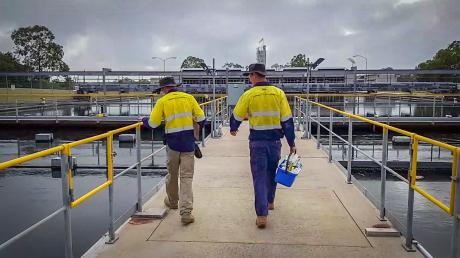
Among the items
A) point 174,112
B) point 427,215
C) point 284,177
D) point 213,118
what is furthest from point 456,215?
point 213,118

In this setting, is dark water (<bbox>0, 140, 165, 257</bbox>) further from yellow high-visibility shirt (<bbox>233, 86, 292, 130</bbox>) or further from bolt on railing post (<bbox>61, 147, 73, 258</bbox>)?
yellow high-visibility shirt (<bbox>233, 86, 292, 130</bbox>)

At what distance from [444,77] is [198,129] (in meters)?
68.7

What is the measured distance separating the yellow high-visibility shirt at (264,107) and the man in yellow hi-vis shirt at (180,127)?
0.63 meters

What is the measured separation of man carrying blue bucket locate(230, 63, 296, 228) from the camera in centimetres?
460

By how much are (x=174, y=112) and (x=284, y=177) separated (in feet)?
4.94

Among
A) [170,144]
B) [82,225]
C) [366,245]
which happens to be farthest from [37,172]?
[366,245]

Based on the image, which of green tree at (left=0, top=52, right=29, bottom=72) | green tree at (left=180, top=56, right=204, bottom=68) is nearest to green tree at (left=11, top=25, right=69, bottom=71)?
green tree at (left=0, top=52, right=29, bottom=72)

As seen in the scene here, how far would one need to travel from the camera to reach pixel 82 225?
8.25 meters

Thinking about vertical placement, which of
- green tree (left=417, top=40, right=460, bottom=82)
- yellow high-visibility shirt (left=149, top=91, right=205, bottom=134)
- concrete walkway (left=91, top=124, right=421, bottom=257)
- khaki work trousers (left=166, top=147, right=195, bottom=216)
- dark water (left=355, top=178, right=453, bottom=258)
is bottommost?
dark water (left=355, top=178, right=453, bottom=258)

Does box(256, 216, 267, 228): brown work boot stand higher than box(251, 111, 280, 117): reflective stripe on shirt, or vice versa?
box(251, 111, 280, 117): reflective stripe on shirt

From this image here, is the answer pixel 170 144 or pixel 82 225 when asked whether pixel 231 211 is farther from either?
pixel 82 225

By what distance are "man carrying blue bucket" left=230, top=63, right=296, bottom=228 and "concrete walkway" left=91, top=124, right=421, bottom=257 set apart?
1.38 feet

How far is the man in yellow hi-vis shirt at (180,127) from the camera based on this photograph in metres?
4.73

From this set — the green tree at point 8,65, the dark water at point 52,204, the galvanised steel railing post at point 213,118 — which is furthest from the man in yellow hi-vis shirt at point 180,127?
the green tree at point 8,65
